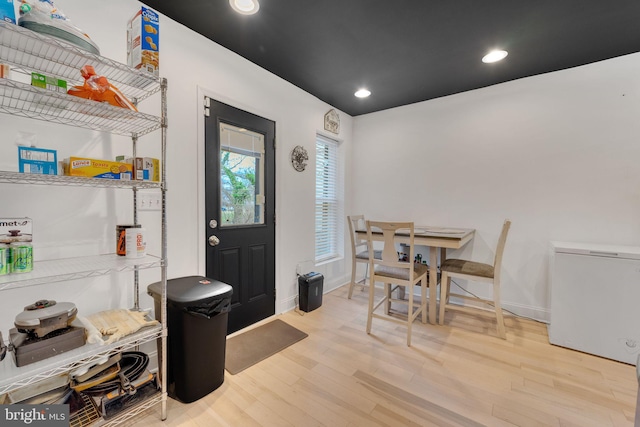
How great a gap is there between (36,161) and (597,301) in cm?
372

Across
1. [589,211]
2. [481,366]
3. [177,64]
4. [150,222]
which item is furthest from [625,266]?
[177,64]

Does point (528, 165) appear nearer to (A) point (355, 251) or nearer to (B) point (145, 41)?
(A) point (355, 251)

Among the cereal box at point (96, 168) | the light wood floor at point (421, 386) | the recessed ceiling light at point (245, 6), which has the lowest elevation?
the light wood floor at point (421, 386)

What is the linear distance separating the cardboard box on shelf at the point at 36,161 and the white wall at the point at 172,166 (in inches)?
13.8

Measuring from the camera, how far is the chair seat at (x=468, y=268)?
2.40m

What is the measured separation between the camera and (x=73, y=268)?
128cm

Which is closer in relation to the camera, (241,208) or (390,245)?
(390,245)

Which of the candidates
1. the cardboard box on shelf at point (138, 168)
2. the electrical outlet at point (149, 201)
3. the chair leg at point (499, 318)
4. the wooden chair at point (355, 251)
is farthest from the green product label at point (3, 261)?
the chair leg at point (499, 318)

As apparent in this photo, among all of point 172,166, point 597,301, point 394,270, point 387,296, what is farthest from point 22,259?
point 597,301

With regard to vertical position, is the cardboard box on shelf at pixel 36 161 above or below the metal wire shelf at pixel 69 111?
below

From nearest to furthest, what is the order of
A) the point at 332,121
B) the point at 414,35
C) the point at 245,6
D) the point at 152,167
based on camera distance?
the point at 152,167, the point at 245,6, the point at 414,35, the point at 332,121

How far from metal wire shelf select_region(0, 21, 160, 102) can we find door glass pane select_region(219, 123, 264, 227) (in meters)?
0.83

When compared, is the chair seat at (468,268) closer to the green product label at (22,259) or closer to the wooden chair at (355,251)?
the wooden chair at (355,251)

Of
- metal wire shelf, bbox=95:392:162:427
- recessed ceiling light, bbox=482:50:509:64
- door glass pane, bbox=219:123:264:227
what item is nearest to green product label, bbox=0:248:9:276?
metal wire shelf, bbox=95:392:162:427
